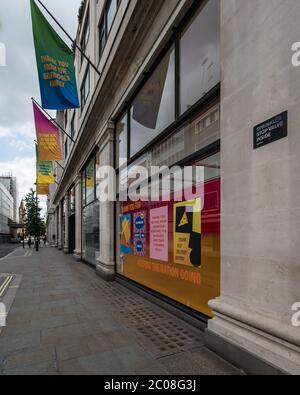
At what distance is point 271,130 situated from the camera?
346 centimetres

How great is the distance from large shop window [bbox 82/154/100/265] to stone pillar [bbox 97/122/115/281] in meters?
1.75

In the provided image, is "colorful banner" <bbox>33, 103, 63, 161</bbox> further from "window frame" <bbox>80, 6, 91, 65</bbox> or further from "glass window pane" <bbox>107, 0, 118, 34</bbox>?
"glass window pane" <bbox>107, 0, 118, 34</bbox>

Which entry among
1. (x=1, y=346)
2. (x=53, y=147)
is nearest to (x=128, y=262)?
(x=1, y=346)

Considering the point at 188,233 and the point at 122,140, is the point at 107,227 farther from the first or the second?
the point at 188,233

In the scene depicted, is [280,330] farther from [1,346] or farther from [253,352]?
[1,346]

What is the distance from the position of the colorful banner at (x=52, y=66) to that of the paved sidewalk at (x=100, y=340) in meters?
6.69

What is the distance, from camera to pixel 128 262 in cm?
948

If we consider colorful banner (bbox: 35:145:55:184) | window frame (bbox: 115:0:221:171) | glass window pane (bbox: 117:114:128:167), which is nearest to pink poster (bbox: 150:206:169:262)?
window frame (bbox: 115:0:221:171)

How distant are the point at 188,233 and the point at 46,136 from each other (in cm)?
1452

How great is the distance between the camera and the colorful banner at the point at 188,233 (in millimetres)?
5566

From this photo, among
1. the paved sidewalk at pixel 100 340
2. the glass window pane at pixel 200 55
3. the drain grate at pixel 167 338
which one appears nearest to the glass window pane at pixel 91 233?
the paved sidewalk at pixel 100 340

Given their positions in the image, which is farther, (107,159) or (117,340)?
(107,159)

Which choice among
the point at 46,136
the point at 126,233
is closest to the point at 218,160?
the point at 126,233
